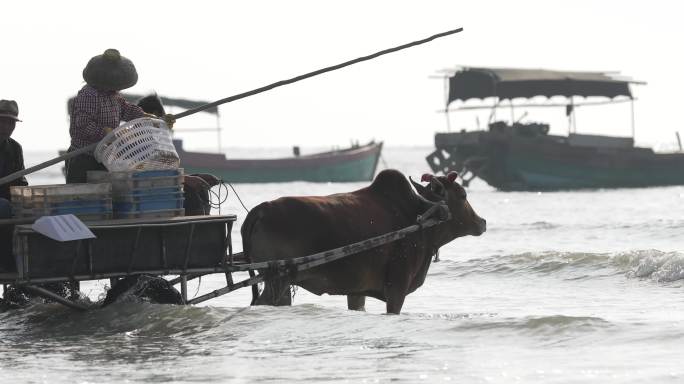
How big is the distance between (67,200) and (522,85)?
44332 mm

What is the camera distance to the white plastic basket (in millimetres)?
9984

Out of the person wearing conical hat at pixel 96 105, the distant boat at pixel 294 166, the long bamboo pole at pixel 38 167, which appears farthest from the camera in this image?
the distant boat at pixel 294 166

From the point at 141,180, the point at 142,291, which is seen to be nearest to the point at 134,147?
the point at 141,180

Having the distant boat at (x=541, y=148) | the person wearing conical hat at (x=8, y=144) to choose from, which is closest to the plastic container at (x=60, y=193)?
the person wearing conical hat at (x=8, y=144)

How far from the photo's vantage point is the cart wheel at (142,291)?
1042cm

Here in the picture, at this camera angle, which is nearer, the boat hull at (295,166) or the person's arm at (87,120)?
the person's arm at (87,120)

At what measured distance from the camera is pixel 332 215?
1145 centimetres

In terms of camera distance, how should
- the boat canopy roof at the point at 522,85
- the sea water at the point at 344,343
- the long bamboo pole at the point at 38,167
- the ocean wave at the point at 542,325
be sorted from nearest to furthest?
the sea water at the point at 344,343
the long bamboo pole at the point at 38,167
the ocean wave at the point at 542,325
the boat canopy roof at the point at 522,85

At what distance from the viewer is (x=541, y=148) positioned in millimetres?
54344

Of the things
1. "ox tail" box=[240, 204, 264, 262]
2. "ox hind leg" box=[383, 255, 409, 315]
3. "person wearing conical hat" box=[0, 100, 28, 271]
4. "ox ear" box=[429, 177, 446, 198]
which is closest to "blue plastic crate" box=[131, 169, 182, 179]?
"ox tail" box=[240, 204, 264, 262]

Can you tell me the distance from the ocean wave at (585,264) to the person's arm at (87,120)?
9.67m

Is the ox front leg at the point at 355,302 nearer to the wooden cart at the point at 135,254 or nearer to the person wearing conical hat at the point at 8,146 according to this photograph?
the wooden cart at the point at 135,254

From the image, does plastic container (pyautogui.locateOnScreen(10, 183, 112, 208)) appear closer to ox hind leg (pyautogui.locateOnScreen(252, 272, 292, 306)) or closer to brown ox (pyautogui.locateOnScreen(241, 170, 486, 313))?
brown ox (pyautogui.locateOnScreen(241, 170, 486, 313))

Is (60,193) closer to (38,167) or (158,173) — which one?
(38,167)
